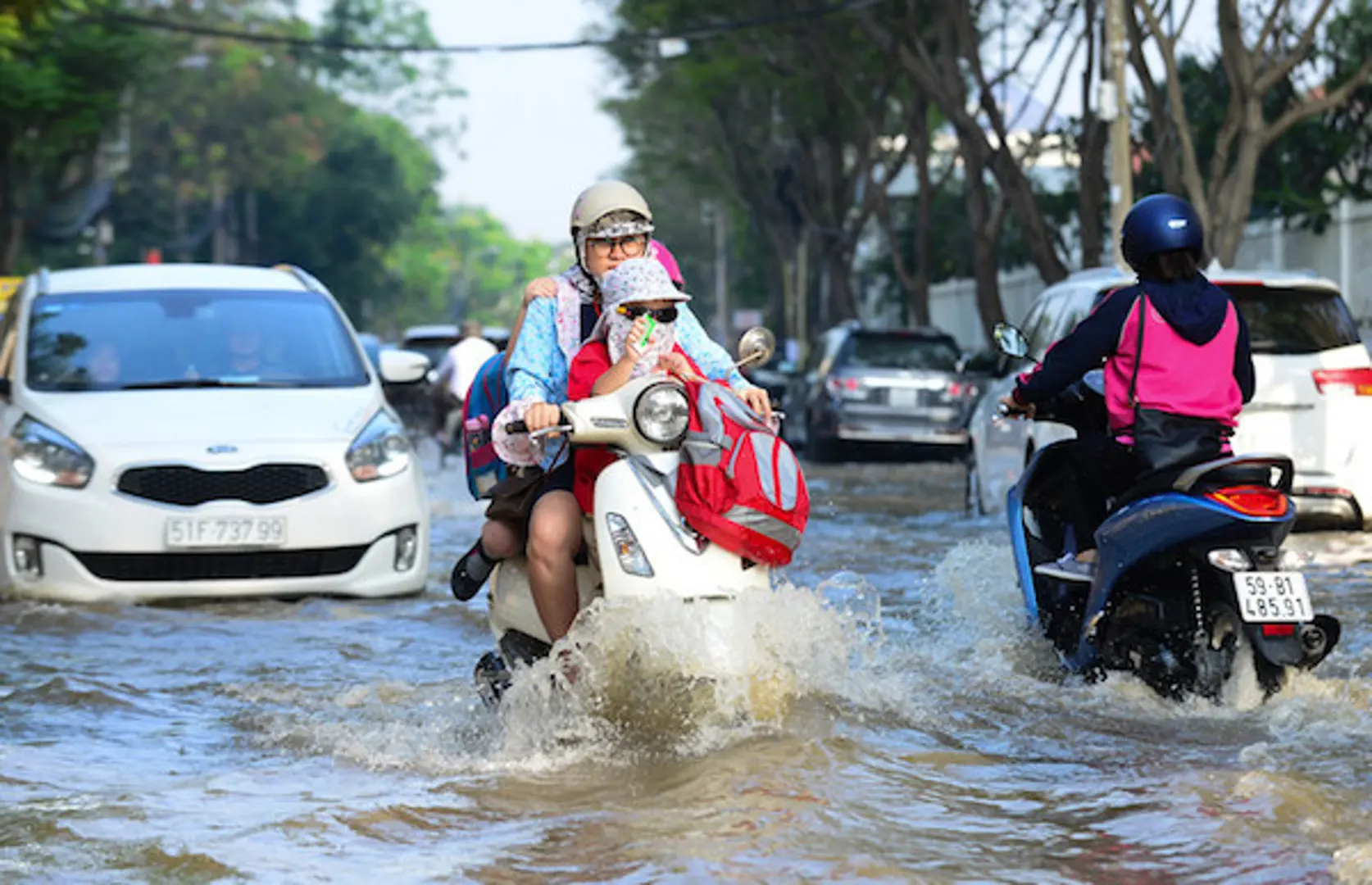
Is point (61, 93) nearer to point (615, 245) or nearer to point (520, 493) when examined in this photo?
point (520, 493)

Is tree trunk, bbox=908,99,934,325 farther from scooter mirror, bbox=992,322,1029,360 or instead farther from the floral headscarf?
the floral headscarf

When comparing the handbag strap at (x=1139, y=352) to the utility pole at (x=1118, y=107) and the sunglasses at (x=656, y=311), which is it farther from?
the utility pole at (x=1118, y=107)

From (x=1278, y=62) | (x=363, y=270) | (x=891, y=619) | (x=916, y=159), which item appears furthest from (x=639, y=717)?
(x=363, y=270)

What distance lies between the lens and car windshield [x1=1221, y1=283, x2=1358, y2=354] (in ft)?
41.0

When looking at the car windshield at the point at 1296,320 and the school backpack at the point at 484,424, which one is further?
the car windshield at the point at 1296,320

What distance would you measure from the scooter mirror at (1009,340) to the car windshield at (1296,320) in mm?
5105

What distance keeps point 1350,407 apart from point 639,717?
726 centimetres

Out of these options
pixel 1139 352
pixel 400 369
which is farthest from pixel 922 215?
pixel 1139 352

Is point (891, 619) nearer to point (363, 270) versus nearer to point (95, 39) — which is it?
point (95, 39)

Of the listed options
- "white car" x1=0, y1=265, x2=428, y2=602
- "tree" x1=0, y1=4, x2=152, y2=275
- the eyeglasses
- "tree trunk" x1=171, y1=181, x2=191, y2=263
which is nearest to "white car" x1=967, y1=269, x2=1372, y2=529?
"white car" x1=0, y1=265, x2=428, y2=602

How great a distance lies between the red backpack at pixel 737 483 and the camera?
5.86 meters

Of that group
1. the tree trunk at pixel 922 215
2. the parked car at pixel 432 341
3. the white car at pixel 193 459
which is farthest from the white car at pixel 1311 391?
the tree trunk at pixel 922 215

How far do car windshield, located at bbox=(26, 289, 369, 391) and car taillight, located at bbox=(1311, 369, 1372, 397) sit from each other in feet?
16.0

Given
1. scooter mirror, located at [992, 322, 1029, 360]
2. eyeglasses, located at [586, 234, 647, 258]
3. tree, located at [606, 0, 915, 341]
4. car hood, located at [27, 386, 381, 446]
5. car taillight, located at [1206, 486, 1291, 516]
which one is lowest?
car taillight, located at [1206, 486, 1291, 516]
